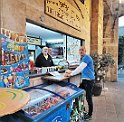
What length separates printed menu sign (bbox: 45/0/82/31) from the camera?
349 cm

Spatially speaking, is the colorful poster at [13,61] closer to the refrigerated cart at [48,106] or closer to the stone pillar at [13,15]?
the stone pillar at [13,15]

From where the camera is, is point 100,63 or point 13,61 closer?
point 13,61

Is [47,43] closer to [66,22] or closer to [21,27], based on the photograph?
[66,22]

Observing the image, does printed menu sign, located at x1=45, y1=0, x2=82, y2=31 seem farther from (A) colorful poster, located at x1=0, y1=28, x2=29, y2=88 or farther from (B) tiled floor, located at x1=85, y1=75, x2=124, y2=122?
(B) tiled floor, located at x1=85, y1=75, x2=124, y2=122

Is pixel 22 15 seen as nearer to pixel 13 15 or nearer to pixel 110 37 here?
pixel 13 15

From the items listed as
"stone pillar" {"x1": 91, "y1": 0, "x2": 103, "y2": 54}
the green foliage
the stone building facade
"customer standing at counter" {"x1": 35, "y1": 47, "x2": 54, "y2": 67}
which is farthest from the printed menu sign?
"stone pillar" {"x1": 91, "y1": 0, "x2": 103, "y2": 54}

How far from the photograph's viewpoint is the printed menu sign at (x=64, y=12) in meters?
3.49

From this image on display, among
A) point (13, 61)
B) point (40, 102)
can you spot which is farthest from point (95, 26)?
point (40, 102)

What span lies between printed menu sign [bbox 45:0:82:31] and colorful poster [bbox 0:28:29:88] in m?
1.05

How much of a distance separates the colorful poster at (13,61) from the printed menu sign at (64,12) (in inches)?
41.5

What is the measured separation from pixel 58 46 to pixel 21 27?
90.1 inches

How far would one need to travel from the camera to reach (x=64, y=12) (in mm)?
4207

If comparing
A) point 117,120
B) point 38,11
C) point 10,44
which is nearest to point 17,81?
point 10,44

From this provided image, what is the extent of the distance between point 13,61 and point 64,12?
221cm
